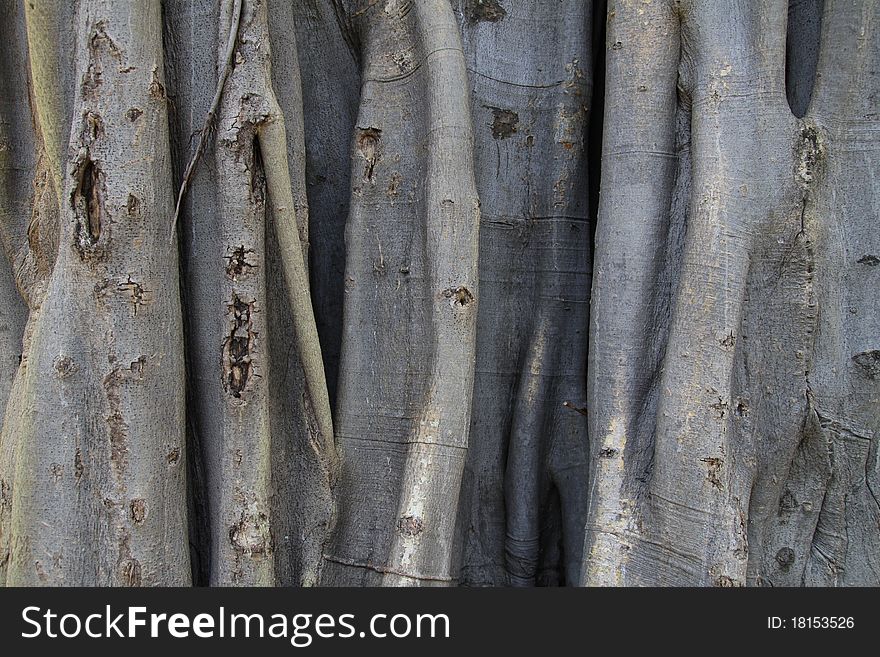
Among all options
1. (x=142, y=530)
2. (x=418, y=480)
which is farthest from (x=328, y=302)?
(x=142, y=530)

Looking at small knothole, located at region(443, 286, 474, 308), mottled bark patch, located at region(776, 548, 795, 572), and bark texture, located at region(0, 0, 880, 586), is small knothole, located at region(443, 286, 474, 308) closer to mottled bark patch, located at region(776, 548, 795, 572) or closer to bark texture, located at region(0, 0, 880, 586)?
Answer: bark texture, located at region(0, 0, 880, 586)

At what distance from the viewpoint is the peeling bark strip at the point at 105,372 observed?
209 centimetres

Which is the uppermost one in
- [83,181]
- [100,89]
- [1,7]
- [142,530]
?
[1,7]

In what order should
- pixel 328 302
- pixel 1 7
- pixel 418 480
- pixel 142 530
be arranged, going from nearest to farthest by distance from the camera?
pixel 142 530 → pixel 418 480 → pixel 1 7 → pixel 328 302

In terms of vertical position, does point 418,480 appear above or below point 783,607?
above

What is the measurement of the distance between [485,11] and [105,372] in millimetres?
1579

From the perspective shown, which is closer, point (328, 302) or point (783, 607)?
point (783, 607)

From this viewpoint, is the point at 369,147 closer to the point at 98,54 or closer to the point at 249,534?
the point at 98,54

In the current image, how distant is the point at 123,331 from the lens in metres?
2.10

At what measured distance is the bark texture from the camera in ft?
6.94

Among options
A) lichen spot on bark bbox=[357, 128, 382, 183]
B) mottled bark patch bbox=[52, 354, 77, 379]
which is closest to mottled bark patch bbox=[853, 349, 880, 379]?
lichen spot on bark bbox=[357, 128, 382, 183]

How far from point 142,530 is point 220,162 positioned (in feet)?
3.16

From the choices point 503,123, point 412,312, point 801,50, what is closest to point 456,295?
point 412,312

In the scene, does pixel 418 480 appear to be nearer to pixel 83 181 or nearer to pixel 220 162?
pixel 220 162
